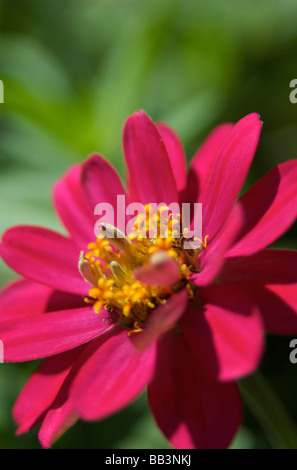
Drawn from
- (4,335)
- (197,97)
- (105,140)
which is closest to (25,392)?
(4,335)

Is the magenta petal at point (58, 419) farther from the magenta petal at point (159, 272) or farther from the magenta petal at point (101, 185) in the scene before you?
the magenta petal at point (101, 185)

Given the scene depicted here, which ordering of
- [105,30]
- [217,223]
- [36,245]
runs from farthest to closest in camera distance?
[105,30] → [36,245] → [217,223]

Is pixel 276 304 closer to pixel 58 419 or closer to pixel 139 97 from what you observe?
pixel 58 419

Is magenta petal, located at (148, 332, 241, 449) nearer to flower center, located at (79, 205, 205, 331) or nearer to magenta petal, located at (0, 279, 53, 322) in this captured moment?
flower center, located at (79, 205, 205, 331)

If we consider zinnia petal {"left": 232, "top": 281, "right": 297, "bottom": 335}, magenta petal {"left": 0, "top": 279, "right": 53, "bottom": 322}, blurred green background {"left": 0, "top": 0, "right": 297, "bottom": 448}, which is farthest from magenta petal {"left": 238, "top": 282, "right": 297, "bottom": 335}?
blurred green background {"left": 0, "top": 0, "right": 297, "bottom": 448}
